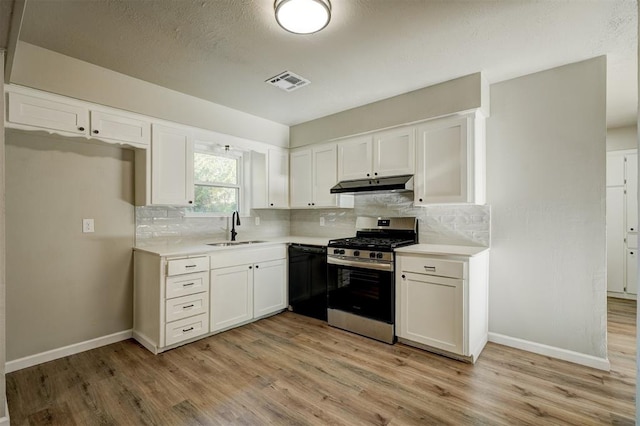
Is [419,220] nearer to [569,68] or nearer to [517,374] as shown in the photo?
[517,374]

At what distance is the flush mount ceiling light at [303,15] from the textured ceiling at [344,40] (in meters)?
0.11

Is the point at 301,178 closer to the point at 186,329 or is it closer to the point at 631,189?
the point at 186,329

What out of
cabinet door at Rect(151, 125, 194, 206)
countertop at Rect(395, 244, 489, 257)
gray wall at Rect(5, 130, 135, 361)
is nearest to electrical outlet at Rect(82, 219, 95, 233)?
gray wall at Rect(5, 130, 135, 361)

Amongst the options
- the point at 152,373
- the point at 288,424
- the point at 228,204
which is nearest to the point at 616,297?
the point at 288,424

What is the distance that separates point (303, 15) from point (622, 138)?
17.8 ft

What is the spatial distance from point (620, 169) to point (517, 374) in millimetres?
4205

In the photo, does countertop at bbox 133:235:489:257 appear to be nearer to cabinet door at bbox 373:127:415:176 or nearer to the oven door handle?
the oven door handle

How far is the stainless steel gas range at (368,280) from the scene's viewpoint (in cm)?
300

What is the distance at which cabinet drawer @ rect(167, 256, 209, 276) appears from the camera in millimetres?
2783

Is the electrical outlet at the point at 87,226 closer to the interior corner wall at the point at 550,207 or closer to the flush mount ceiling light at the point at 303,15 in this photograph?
the flush mount ceiling light at the point at 303,15

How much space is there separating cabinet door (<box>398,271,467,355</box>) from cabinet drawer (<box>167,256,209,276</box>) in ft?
6.41

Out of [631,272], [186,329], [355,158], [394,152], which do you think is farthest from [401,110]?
[631,272]

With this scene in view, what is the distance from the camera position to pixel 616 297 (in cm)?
466

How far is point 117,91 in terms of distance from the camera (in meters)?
2.80
